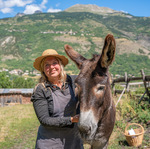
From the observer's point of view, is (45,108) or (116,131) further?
(116,131)

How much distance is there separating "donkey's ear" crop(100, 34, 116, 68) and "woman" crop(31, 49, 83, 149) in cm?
74

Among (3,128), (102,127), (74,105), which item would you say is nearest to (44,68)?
(74,105)

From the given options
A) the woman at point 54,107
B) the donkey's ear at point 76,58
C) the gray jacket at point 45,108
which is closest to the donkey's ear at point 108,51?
the donkey's ear at point 76,58

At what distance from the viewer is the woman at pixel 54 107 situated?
2.10 m

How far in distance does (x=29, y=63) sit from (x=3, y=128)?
3039 inches

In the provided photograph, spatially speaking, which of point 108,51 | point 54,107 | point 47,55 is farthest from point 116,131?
point 108,51

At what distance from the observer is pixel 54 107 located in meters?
2.19

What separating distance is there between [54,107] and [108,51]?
3.46 ft

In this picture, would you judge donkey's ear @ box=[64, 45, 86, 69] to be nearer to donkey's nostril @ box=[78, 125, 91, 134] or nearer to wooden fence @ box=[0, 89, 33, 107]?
donkey's nostril @ box=[78, 125, 91, 134]

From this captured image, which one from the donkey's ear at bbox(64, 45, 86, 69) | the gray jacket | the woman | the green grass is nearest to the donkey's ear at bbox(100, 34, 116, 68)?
the donkey's ear at bbox(64, 45, 86, 69)

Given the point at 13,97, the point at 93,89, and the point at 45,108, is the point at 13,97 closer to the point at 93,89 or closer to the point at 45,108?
the point at 45,108

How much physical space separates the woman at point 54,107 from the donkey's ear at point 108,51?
74cm

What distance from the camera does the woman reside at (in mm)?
2096

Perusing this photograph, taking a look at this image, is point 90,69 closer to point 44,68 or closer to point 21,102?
point 44,68
